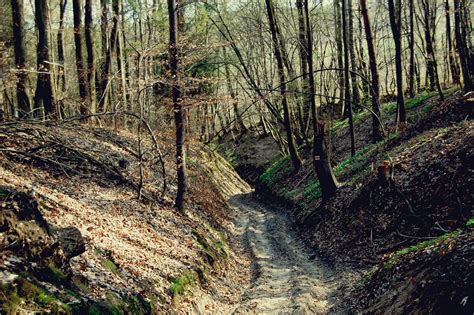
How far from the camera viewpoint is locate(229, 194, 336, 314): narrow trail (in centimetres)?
1038

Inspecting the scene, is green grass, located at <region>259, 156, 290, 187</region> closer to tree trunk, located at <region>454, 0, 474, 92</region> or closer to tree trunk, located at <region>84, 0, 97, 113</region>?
tree trunk, located at <region>84, 0, 97, 113</region>

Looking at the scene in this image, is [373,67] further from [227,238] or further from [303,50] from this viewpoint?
[227,238]

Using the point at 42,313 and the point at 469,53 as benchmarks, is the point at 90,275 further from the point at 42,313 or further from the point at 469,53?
the point at 469,53

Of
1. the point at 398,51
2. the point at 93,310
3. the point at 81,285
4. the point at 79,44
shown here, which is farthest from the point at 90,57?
the point at 93,310

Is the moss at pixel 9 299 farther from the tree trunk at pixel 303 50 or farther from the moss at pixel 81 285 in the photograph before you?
the tree trunk at pixel 303 50

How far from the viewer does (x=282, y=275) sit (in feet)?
41.9

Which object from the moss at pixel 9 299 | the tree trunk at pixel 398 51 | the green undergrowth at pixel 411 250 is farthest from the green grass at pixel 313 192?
the moss at pixel 9 299

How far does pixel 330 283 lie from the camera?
37.9ft

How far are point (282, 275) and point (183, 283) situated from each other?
12.3 feet

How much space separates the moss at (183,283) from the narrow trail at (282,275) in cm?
133

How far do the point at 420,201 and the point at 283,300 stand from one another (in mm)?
4713

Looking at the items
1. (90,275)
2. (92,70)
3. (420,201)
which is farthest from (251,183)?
(90,275)

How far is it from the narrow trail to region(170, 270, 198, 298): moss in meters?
1.33

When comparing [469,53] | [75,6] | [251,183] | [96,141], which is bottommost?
[251,183]
